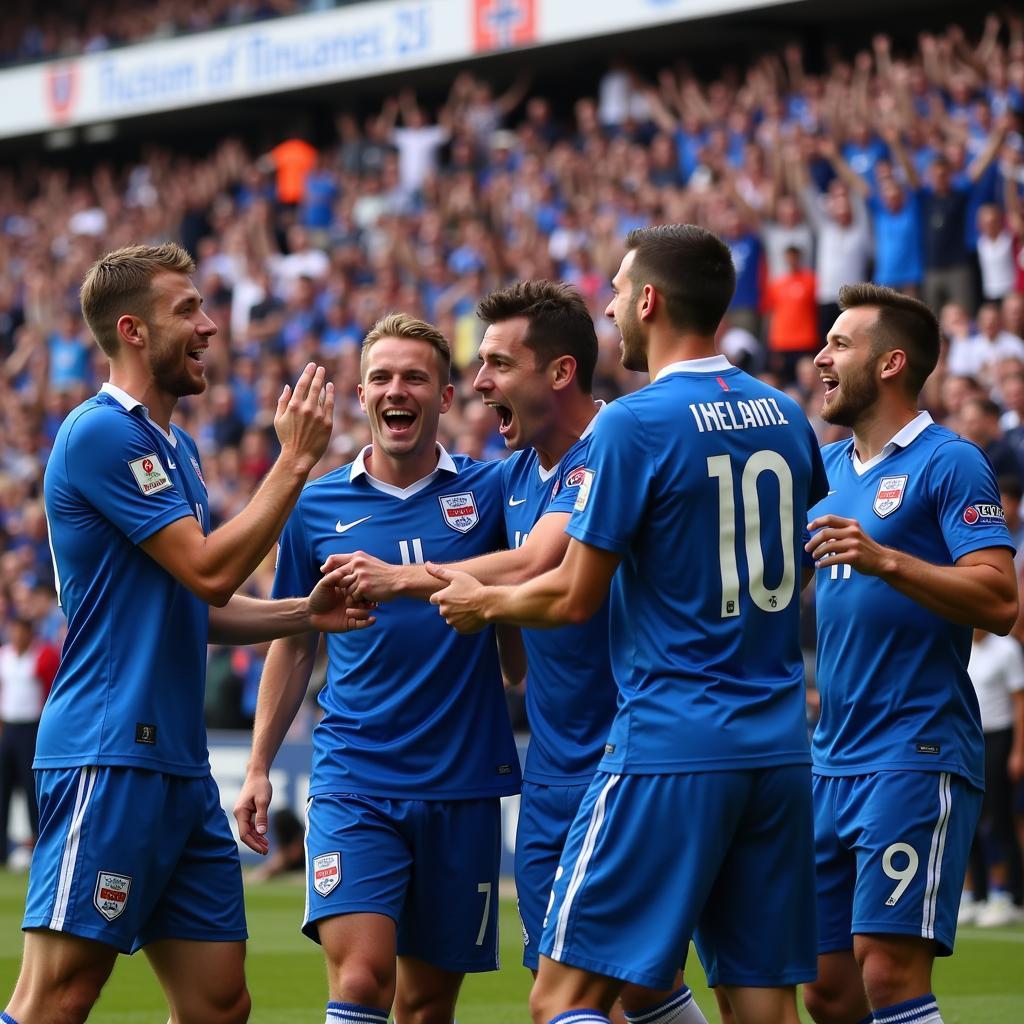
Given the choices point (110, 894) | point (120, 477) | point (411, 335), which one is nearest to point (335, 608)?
point (120, 477)

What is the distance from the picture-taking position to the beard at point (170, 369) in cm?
523

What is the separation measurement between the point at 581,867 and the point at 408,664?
1377 millimetres

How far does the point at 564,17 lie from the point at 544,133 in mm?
2586

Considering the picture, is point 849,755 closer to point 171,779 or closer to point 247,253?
point 171,779

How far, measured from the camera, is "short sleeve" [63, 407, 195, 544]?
16.3 ft

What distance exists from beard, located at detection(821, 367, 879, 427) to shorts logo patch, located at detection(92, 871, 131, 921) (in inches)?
105

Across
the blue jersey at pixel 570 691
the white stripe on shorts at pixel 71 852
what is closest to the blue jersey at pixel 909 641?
the blue jersey at pixel 570 691

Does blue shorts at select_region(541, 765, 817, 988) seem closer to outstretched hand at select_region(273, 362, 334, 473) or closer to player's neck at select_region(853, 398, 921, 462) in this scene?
outstretched hand at select_region(273, 362, 334, 473)

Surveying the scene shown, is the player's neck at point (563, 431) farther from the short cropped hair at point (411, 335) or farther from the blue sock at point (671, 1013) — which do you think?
the blue sock at point (671, 1013)

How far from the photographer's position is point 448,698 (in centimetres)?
577

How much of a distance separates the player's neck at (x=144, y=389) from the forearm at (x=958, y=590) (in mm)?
2105

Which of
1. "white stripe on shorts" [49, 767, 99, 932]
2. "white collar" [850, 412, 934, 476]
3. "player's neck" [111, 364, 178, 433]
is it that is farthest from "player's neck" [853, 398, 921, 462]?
"white stripe on shorts" [49, 767, 99, 932]

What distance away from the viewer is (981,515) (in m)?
5.53

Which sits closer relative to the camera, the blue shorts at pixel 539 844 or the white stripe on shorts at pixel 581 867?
the white stripe on shorts at pixel 581 867
